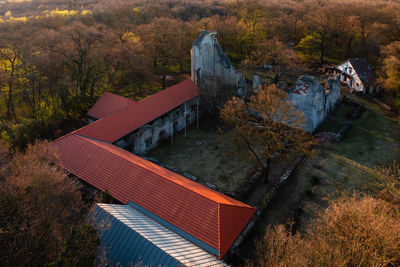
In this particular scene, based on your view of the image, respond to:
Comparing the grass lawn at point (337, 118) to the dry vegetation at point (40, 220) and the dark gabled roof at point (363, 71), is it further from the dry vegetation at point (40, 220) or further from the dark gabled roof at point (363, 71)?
the dry vegetation at point (40, 220)

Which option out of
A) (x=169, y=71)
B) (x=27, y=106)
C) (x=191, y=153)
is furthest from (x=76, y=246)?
(x=169, y=71)

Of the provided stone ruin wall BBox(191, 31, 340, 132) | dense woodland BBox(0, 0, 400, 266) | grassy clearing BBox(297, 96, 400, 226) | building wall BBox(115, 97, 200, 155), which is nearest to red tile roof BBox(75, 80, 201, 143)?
building wall BBox(115, 97, 200, 155)

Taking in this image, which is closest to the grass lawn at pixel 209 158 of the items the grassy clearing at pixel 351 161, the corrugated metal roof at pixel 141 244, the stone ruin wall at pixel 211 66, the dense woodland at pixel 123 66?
the grassy clearing at pixel 351 161

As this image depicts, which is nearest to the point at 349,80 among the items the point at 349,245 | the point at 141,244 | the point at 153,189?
the point at 349,245

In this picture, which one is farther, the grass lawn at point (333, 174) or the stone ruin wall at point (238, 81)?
the stone ruin wall at point (238, 81)

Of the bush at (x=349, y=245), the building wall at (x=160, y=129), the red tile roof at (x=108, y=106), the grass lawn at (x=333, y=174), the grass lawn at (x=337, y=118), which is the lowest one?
the grass lawn at (x=333, y=174)

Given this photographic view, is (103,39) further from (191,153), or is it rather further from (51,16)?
(191,153)
